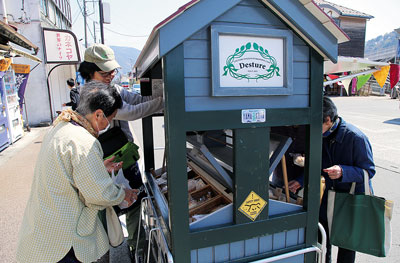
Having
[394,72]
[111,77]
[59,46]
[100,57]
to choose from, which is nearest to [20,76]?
[59,46]

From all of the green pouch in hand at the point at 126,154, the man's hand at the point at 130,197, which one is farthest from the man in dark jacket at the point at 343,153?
the green pouch in hand at the point at 126,154

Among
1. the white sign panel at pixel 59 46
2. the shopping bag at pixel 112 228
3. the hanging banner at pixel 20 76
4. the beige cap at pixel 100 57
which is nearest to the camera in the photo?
the shopping bag at pixel 112 228

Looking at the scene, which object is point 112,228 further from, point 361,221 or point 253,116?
point 361,221

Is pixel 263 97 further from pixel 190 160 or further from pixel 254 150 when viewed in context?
pixel 190 160

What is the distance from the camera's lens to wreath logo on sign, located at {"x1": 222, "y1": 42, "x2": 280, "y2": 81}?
59.8 inches

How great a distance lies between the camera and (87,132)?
1611 millimetres

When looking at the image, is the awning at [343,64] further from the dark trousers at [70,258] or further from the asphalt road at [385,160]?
the dark trousers at [70,258]

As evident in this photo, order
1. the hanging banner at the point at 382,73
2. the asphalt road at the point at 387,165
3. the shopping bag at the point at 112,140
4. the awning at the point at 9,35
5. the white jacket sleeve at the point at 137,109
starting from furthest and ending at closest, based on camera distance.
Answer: the awning at the point at 9,35, the hanging banner at the point at 382,73, the asphalt road at the point at 387,165, the shopping bag at the point at 112,140, the white jacket sleeve at the point at 137,109

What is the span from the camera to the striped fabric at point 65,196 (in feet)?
4.92

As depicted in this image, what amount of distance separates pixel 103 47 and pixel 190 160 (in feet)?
4.47

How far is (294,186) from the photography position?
2.39 m

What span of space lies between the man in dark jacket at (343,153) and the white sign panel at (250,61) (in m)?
0.72

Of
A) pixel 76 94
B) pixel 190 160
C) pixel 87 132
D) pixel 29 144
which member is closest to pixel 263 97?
pixel 87 132

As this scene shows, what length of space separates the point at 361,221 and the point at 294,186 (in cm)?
55
